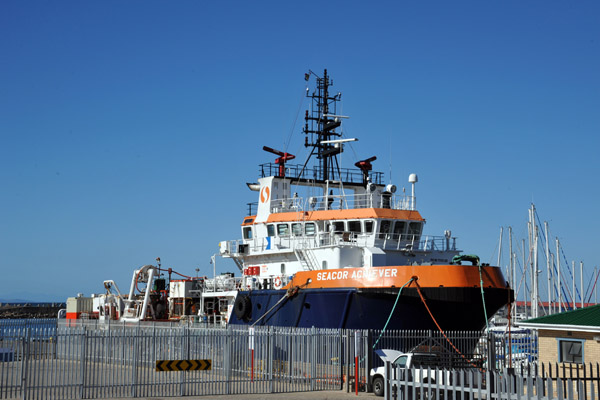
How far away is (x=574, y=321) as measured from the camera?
66.0 ft

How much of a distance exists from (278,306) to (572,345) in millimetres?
12227

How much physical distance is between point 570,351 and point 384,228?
37.7 feet

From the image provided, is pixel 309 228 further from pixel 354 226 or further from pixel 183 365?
pixel 183 365

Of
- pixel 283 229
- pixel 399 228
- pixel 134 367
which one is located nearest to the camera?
pixel 134 367

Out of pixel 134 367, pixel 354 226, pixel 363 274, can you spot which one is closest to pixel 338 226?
pixel 354 226

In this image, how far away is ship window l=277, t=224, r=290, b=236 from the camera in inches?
1298

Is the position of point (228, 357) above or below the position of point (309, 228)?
below

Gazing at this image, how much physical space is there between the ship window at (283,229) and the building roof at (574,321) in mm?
13625

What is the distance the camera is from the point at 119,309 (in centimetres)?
3878

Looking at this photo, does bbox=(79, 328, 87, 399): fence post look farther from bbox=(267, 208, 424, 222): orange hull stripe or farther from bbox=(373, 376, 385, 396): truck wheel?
bbox=(267, 208, 424, 222): orange hull stripe

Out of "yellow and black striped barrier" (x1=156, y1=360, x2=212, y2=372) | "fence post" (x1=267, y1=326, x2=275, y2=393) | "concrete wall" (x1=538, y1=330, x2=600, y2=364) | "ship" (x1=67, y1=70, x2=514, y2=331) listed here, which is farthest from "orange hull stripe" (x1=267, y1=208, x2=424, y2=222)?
"yellow and black striped barrier" (x1=156, y1=360, x2=212, y2=372)

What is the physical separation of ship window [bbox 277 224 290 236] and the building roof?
13.6 m

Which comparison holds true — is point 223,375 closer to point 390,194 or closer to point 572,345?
point 572,345

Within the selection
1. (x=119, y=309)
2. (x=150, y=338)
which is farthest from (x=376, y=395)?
(x=119, y=309)
